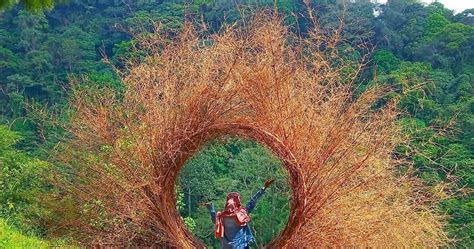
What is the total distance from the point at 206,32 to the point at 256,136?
120cm

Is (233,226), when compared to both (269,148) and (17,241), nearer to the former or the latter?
(269,148)

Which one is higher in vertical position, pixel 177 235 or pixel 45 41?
pixel 177 235

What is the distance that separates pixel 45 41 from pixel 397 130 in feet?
112

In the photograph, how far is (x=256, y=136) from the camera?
615 centimetres

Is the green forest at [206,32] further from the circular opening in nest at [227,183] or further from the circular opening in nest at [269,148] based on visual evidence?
the circular opening in nest at [269,148]

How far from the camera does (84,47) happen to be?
113 feet

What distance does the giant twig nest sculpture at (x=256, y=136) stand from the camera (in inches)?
219

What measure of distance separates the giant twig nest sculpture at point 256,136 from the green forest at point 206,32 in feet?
1.36

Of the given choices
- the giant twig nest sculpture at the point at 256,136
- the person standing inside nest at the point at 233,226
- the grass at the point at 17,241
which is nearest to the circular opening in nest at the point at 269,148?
the giant twig nest sculpture at the point at 256,136

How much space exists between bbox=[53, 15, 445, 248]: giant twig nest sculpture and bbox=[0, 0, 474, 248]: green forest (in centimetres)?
41

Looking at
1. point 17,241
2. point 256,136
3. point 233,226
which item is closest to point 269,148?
point 256,136

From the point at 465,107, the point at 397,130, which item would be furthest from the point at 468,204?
the point at 397,130

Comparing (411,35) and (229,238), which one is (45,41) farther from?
(229,238)

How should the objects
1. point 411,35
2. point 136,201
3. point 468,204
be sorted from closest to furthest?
1. point 136,201
2. point 468,204
3. point 411,35
